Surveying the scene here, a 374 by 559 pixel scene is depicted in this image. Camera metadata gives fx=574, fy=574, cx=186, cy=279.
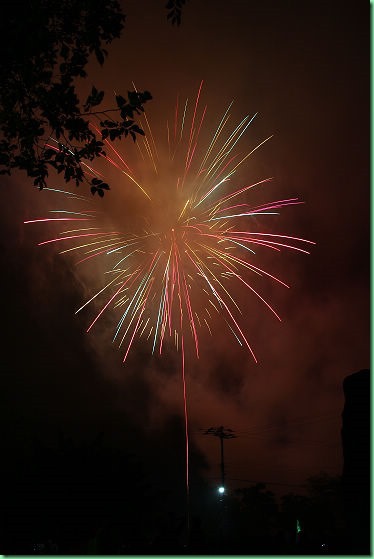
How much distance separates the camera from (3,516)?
30.7 m

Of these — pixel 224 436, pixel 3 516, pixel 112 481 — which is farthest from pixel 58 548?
pixel 224 436

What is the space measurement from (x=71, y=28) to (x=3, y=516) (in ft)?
95.2

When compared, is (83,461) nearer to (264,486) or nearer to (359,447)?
(359,447)

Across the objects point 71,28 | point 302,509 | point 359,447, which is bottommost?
point 302,509

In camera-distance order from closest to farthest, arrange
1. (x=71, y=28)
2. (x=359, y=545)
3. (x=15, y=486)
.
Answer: (x=71, y=28) < (x=359, y=545) < (x=15, y=486)

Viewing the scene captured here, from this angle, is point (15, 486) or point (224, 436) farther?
point (224, 436)

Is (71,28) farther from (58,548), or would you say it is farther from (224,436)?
(224,436)

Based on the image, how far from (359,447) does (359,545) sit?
4.96 ft

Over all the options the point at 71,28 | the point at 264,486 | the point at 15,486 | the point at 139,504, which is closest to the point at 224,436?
the point at 139,504

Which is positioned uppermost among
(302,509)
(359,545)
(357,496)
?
(357,496)

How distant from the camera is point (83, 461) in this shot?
114 ft

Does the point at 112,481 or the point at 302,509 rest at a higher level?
the point at 112,481

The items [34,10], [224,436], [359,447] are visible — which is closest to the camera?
[34,10]

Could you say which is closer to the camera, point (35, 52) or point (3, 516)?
point (35, 52)
